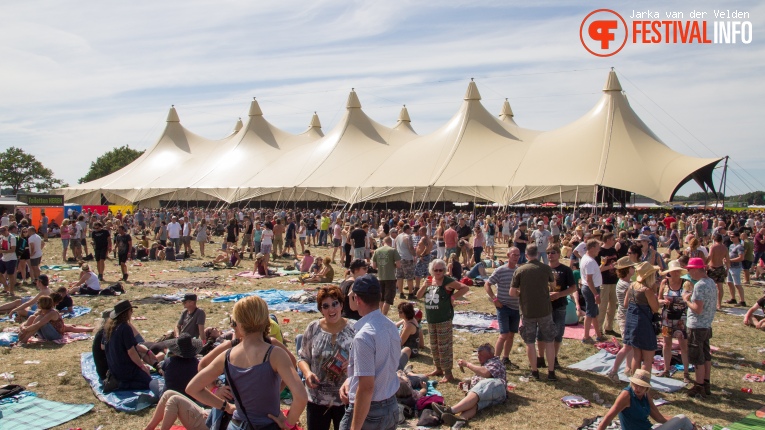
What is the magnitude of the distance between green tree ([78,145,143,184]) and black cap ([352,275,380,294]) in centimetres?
8640

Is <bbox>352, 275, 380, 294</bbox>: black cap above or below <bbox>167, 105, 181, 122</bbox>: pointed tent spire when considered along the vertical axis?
below

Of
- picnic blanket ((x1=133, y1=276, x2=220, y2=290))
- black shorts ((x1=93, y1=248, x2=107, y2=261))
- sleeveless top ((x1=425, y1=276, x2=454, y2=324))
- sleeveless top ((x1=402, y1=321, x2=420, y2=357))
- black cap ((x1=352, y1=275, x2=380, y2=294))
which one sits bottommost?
sleeveless top ((x1=402, y1=321, x2=420, y2=357))

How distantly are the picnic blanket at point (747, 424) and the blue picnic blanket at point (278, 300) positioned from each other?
6.43 metres

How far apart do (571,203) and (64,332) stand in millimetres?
26182

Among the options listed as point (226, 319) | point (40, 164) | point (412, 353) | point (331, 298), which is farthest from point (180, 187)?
point (40, 164)

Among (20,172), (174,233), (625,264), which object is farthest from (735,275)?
(20,172)

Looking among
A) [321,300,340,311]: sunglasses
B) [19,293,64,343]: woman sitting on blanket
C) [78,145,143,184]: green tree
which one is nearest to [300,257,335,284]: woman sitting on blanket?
[19,293,64,343]: woman sitting on blanket

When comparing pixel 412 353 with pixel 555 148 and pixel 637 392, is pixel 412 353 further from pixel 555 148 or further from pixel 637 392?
pixel 555 148

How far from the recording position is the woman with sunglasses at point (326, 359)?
12.5 feet

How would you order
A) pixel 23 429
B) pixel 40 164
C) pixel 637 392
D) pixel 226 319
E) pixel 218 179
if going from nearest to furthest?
pixel 637 392
pixel 23 429
pixel 226 319
pixel 218 179
pixel 40 164

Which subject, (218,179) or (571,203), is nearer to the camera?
(571,203)

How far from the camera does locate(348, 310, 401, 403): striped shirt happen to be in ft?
10.9

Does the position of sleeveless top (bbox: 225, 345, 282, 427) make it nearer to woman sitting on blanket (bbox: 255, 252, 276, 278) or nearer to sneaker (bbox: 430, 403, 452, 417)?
sneaker (bbox: 430, 403, 452, 417)

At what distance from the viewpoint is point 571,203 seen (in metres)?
30.5
